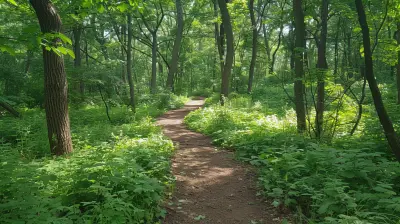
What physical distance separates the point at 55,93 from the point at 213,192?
4.20 m

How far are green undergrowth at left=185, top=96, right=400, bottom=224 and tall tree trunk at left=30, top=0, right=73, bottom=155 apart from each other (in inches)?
175

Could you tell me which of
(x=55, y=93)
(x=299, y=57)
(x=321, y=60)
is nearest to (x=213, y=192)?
(x=55, y=93)

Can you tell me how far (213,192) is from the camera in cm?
531

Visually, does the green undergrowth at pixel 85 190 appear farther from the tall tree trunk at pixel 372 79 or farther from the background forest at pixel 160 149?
the tall tree trunk at pixel 372 79

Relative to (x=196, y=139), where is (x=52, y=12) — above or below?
above

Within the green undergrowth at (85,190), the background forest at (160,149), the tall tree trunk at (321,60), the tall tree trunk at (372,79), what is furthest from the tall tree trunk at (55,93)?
the tall tree trunk at (321,60)

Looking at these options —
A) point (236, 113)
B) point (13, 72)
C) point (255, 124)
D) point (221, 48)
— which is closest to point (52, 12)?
point (255, 124)

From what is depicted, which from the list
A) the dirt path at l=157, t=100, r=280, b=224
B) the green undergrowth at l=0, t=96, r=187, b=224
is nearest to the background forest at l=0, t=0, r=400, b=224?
the green undergrowth at l=0, t=96, r=187, b=224

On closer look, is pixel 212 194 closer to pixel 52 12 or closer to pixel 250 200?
pixel 250 200

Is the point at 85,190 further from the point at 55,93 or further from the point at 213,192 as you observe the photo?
the point at 55,93

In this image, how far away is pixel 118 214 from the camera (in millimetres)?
3285

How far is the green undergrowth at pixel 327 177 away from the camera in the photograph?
3.73 m

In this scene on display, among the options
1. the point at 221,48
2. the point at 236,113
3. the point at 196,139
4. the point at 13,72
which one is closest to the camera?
the point at 196,139

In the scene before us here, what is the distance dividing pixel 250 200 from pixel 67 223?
10.3ft
